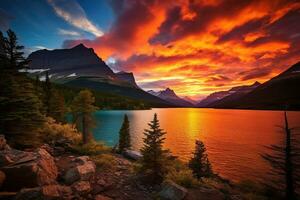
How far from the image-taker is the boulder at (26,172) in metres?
9.96

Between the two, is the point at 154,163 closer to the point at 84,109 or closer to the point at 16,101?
the point at 16,101

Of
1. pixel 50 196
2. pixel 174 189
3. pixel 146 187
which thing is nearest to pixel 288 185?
pixel 174 189

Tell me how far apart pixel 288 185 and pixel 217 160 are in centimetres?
2220

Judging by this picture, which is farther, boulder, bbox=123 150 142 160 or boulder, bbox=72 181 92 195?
boulder, bbox=123 150 142 160

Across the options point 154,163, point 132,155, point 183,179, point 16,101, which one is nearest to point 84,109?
point 132,155

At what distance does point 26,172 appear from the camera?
10211 mm

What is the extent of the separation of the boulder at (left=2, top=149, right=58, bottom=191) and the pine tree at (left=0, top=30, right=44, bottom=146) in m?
5.21

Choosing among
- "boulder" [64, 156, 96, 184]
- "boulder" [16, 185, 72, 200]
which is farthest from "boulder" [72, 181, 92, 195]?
"boulder" [16, 185, 72, 200]

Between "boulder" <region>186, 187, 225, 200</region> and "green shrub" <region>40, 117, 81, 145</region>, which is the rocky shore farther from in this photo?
"green shrub" <region>40, 117, 81, 145</region>

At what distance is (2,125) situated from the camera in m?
15.4

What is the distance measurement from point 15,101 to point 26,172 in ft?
26.7

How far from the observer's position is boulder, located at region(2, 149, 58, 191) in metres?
9.96

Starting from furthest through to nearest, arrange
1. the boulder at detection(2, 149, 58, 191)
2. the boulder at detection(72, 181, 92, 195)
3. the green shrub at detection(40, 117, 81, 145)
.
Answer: the green shrub at detection(40, 117, 81, 145), the boulder at detection(72, 181, 92, 195), the boulder at detection(2, 149, 58, 191)

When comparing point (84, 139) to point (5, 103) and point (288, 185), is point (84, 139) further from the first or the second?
point (288, 185)
